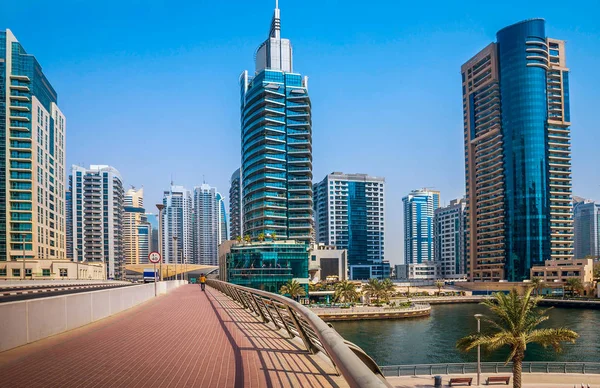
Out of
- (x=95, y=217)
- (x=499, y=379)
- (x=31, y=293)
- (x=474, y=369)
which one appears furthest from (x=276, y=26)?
(x=31, y=293)

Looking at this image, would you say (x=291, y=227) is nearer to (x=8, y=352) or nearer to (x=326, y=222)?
(x=326, y=222)

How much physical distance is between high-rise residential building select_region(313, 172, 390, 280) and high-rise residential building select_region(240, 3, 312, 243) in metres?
69.1

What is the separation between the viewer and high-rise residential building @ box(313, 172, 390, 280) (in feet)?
637

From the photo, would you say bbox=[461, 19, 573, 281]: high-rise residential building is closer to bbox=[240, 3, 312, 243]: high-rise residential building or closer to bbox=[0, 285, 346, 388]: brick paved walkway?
bbox=[240, 3, 312, 243]: high-rise residential building

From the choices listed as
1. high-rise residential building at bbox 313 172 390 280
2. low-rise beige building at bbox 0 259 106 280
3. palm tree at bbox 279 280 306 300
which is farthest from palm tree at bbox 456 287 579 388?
high-rise residential building at bbox 313 172 390 280

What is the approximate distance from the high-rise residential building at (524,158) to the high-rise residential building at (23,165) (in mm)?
108747

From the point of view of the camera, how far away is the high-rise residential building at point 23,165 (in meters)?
84.6

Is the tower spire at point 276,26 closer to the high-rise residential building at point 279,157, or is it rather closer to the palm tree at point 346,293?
the high-rise residential building at point 279,157

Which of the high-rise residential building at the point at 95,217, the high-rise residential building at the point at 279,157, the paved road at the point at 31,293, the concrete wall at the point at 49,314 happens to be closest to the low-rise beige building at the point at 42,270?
the high-rise residential building at the point at 279,157

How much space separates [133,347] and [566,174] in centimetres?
14501

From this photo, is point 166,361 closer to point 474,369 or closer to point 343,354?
point 343,354

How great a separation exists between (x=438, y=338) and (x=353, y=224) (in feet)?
443

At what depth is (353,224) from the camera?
196875 millimetres

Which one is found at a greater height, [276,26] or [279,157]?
[276,26]
